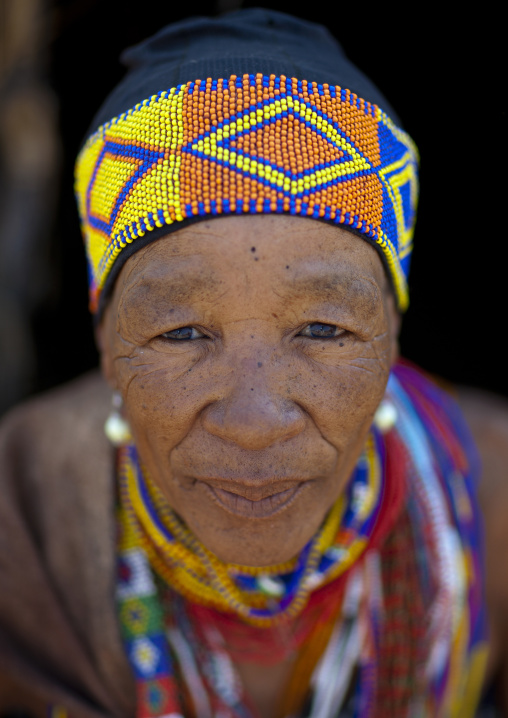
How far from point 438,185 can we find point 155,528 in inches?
71.2

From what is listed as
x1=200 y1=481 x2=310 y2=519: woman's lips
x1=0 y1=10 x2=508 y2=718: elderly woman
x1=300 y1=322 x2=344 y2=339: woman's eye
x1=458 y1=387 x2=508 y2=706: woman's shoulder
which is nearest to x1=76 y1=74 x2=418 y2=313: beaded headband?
x1=0 y1=10 x2=508 y2=718: elderly woman

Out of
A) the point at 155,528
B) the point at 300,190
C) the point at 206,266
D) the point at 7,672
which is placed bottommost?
the point at 7,672

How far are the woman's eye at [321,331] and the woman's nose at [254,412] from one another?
0.14 metres

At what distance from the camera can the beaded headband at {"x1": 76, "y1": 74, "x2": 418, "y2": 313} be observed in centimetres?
Result: 132

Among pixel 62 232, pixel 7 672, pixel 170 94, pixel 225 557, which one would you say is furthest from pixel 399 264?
pixel 62 232

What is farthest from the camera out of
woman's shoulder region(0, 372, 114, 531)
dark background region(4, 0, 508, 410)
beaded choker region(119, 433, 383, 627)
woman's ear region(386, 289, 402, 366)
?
dark background region(4, 0, 508, 410)

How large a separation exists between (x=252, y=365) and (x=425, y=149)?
176 cm

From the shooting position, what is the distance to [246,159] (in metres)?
1.31

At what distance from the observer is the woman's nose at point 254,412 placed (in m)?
1.30

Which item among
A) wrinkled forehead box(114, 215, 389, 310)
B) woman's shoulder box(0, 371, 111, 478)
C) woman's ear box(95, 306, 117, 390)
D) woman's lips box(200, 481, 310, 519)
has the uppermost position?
wrinkled forehead box(114, 215, 389, 310)

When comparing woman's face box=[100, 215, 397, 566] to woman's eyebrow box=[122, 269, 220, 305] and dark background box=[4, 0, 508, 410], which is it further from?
dark background box=[4, 0, 508, 410]

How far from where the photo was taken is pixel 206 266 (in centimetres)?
131

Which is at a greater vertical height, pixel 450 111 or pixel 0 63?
pixel 0 63

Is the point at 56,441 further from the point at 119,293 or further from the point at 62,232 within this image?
the point at 62,232
